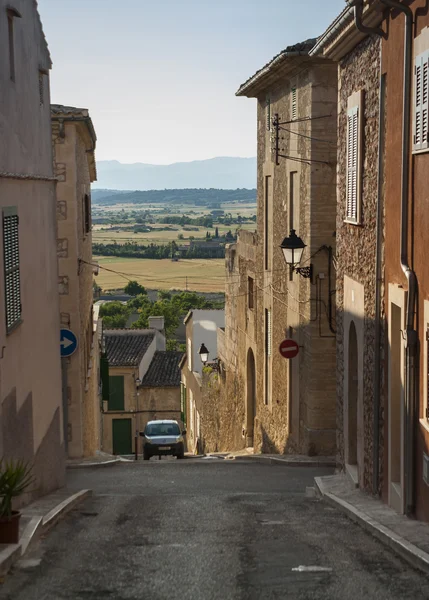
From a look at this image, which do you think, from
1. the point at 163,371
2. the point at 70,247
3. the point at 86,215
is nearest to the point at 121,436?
the point at 163,371

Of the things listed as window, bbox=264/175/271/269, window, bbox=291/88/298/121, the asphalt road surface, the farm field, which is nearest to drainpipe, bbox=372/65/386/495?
the asphalt road surface

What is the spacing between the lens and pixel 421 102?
9195 mm

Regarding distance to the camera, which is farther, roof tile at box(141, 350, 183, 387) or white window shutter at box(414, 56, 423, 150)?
roof tile at box(141, 350, 183, 387)

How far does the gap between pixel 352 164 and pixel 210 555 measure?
706 cm

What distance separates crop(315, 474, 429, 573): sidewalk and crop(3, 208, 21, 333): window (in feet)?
14.4

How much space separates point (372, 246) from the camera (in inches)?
479

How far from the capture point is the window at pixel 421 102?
29.5 feet

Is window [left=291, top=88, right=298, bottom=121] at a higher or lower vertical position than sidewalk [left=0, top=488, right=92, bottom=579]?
higher

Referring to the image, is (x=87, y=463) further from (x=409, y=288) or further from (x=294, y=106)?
(x=409, y=288)

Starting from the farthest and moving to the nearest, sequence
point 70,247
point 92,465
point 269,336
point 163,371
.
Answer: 1. point 163,371
2. point 269,336
3. point 70,247
4. point 92,465

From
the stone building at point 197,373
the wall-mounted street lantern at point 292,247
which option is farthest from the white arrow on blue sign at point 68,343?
the stone building at point 197,373

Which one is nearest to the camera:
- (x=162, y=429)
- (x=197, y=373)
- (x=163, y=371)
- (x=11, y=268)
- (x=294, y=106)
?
(x=11, y=268)

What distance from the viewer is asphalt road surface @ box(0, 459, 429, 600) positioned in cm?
681

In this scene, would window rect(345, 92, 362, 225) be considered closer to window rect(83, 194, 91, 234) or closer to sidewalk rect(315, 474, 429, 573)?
sidewalk rect(315, 474, 429, 573)
